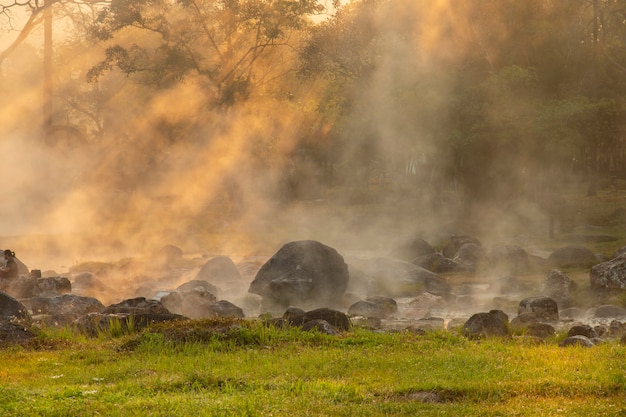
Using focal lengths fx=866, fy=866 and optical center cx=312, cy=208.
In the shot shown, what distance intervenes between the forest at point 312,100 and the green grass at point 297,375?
31.9 meters

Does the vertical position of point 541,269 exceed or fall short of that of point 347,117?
it falls short

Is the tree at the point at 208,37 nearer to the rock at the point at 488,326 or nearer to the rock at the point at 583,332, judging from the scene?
the rock at the point at 488,326

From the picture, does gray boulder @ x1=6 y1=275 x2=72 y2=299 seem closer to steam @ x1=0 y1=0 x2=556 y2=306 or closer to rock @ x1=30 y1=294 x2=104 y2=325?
rock @ x1=30 y1=294 x2=104 y2=325

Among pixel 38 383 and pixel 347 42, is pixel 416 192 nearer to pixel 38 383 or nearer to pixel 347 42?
pixel 347 42

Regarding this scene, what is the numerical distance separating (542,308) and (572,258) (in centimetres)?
1130

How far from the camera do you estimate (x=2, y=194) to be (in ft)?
166

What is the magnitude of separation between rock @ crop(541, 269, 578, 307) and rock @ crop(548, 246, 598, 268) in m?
5.65

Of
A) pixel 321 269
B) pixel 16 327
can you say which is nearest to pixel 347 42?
pixel 321 269

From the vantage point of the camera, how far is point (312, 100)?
6397 centimetres

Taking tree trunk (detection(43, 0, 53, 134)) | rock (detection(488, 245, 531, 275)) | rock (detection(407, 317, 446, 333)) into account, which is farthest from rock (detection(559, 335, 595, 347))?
tree trunk (detection(43, 0, 53, 134))

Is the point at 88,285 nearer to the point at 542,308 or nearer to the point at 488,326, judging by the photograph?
the point at 542,308

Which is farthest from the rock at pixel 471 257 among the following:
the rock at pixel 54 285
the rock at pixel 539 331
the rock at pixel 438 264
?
the rock at pixel 539 331

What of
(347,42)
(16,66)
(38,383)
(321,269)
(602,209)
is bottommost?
(38,383)

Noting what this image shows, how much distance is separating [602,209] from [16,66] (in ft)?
165
